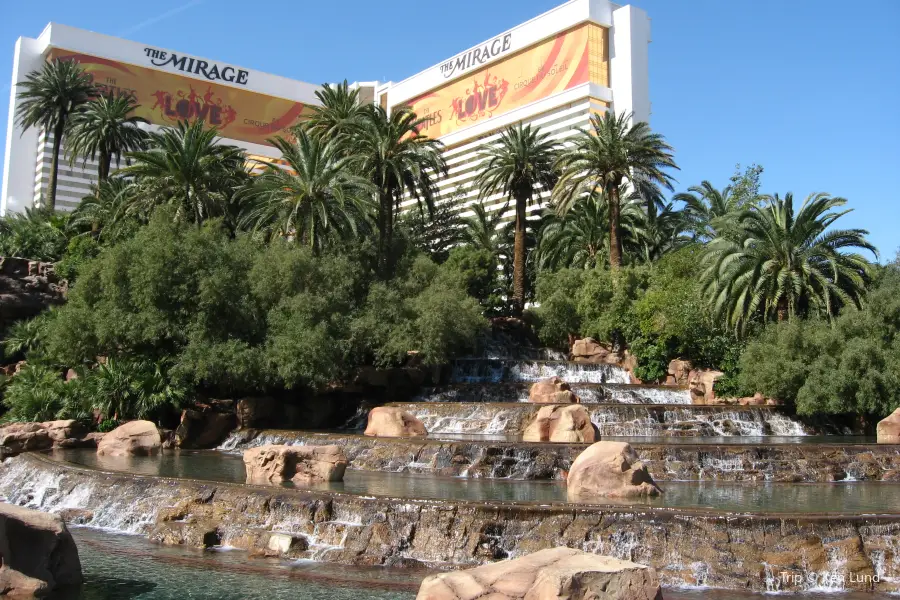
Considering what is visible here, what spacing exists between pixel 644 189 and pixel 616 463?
3082 cm

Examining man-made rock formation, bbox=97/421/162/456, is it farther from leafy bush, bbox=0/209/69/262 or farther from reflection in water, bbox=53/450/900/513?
leafy bush, bbox=0/209/69/262

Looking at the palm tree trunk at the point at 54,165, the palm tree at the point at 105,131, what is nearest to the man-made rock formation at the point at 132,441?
the palm tree at the point at 105,131

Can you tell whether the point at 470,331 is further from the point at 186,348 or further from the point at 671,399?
the point at 186,348

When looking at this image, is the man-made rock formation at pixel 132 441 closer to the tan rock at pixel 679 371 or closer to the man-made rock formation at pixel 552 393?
the man-made rock formation at pixel 552 393

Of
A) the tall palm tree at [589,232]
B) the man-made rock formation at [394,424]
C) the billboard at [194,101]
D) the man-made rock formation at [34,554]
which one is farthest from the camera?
the billboard at [194,101]

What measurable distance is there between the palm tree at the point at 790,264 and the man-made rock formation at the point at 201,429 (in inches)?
769

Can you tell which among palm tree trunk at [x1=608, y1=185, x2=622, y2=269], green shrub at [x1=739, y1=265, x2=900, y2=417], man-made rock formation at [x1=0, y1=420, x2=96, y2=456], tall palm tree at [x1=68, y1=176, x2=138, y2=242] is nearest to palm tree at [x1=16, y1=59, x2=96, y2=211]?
tall palm tree at [x1=68, y1=176, x2=138, y2=242]

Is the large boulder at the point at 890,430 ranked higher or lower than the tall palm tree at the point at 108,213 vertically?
lower

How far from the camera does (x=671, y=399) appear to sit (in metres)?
33.2

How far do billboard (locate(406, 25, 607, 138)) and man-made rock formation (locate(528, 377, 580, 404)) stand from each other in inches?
1522

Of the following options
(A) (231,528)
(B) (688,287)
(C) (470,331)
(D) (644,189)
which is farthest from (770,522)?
(D) (644,189)

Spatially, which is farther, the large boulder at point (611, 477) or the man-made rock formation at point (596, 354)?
the man-made rock formation at point (596, 354)

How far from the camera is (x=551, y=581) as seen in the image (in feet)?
29.0

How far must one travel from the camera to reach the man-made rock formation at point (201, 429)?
90.2 ft
